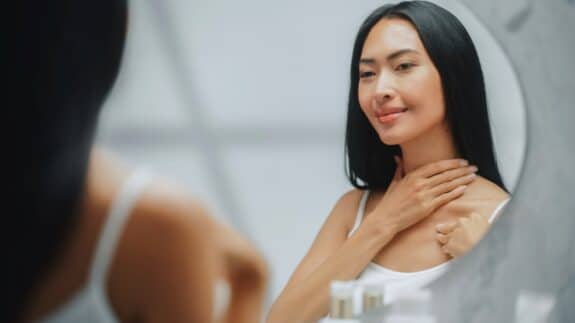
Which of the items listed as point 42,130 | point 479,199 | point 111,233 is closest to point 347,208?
point 479,199

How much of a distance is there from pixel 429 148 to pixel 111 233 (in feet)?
1.80

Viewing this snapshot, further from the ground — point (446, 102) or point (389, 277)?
point (446, 102)

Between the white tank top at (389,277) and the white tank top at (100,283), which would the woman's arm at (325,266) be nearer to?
the white tank top at (389,277)

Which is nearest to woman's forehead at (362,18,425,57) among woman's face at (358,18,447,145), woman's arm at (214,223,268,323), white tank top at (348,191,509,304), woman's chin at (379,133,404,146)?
woman's face at (358,18,447,145)

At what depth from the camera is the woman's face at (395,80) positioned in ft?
4.02

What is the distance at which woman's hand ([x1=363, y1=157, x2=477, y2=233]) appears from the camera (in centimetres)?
128

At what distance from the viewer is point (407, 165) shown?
4.20 feet

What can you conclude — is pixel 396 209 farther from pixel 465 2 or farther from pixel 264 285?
pixel 465 2

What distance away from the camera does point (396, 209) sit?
128cm

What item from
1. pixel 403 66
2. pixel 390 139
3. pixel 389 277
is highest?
pixel 403 66

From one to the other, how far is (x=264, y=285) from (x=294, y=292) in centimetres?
6

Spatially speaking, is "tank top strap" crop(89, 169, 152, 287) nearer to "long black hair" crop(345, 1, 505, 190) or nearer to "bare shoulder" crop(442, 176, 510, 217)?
"long black hair" crop(345, 1, 505, 190)

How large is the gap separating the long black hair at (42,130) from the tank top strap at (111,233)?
50 mm

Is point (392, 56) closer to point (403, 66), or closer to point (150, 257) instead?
point (403, 66)
